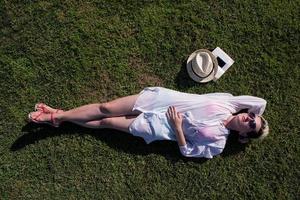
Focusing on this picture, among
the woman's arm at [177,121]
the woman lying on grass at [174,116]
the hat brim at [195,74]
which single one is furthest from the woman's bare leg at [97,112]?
the hat brim at [195,74]

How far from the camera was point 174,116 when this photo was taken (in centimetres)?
569

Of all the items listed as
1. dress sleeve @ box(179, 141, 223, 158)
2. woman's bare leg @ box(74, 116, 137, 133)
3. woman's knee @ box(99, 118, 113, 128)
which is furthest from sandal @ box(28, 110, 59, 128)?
dress sleeve @ box(179, 141, 223, 158)

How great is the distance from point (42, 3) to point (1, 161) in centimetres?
228

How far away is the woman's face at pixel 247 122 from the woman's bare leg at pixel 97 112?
133 centimetres

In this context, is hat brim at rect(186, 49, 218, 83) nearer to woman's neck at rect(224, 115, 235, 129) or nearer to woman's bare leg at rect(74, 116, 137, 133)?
woman's neck at rect(224, 115, 235, 129)

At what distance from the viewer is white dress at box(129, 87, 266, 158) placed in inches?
224

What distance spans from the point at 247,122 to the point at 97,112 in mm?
1973

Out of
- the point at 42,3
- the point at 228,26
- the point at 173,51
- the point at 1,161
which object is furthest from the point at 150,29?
the point at 1,161

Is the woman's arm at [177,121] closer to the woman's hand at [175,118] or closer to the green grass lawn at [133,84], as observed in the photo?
the woman's hand at [175,118]

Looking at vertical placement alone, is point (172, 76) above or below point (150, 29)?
below

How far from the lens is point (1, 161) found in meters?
5.96

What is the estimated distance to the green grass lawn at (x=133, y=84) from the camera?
604 cm

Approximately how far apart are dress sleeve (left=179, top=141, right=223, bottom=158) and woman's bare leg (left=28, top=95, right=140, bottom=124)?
81 cm

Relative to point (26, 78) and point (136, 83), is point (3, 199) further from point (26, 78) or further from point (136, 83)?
point (136, 83)
